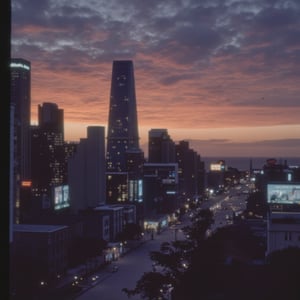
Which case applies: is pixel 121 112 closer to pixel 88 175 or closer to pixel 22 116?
pixel 22 116

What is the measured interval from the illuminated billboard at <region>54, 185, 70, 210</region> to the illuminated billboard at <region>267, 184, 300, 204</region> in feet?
19.8

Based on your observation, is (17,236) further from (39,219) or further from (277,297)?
(277,297)

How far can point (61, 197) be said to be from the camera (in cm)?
1548

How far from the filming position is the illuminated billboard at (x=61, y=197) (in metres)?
15.2

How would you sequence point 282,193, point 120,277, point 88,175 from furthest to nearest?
point 88,175
point 282,193
point 120,277

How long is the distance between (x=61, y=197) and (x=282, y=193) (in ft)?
21.1

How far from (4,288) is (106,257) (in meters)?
11.6

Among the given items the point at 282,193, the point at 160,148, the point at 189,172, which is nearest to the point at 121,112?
the point at 160,148

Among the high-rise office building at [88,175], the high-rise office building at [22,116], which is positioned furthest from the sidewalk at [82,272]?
the high-rise office building at [22,116]

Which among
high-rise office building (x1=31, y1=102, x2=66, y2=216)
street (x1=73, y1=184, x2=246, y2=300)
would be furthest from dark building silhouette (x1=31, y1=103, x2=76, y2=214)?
street (x1=73, y1=184, x2=246, y2=300)

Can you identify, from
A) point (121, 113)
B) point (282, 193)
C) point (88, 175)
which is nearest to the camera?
point (282, 193)

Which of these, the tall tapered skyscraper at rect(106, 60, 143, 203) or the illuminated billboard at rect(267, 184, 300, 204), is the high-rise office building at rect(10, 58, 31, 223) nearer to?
the tall tapered skyscraper at rect(106, 60, 143, 203)

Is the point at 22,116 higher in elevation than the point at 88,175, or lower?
higher

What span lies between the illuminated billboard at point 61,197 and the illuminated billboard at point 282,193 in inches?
237
